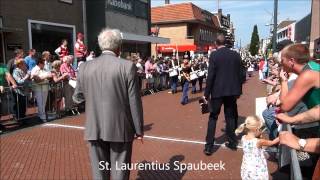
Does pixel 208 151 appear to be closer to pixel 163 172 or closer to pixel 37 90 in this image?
pixel 163 172

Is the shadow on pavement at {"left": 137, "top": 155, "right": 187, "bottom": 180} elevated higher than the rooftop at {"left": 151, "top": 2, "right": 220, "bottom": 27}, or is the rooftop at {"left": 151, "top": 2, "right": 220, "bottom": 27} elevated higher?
the rooftop at {"left": 151, "top": 2, "right": 220, "bottom": 27}

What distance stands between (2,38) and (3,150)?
30.5ft

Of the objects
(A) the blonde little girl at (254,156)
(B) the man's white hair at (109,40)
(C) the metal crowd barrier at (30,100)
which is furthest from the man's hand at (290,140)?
(C) the metal crowd barrier at (30,100)

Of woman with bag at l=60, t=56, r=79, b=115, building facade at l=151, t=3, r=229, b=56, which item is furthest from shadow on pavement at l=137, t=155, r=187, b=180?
building facade at l=151, t=3, r=229, b=56

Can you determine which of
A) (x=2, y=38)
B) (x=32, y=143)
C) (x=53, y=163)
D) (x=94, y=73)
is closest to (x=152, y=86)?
(x=2, y=38)

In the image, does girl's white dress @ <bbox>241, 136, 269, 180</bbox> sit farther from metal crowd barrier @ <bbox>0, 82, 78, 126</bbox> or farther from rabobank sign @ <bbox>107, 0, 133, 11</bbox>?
rabobank sign @ <bbox>107, 0, 133, 11</bbox>

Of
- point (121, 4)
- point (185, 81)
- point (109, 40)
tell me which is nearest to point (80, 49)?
point (185, 81)

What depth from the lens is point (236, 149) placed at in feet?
21.1

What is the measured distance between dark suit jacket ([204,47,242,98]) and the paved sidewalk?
1.09m

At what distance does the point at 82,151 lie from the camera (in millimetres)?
6445

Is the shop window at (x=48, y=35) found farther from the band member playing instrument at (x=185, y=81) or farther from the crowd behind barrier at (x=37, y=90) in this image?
the band member playing instrument at (x=185, y=81)

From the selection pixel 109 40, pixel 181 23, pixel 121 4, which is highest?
pixel 181 23

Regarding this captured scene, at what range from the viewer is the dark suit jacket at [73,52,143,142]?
3.68 m

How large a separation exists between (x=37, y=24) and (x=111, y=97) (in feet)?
47.8
